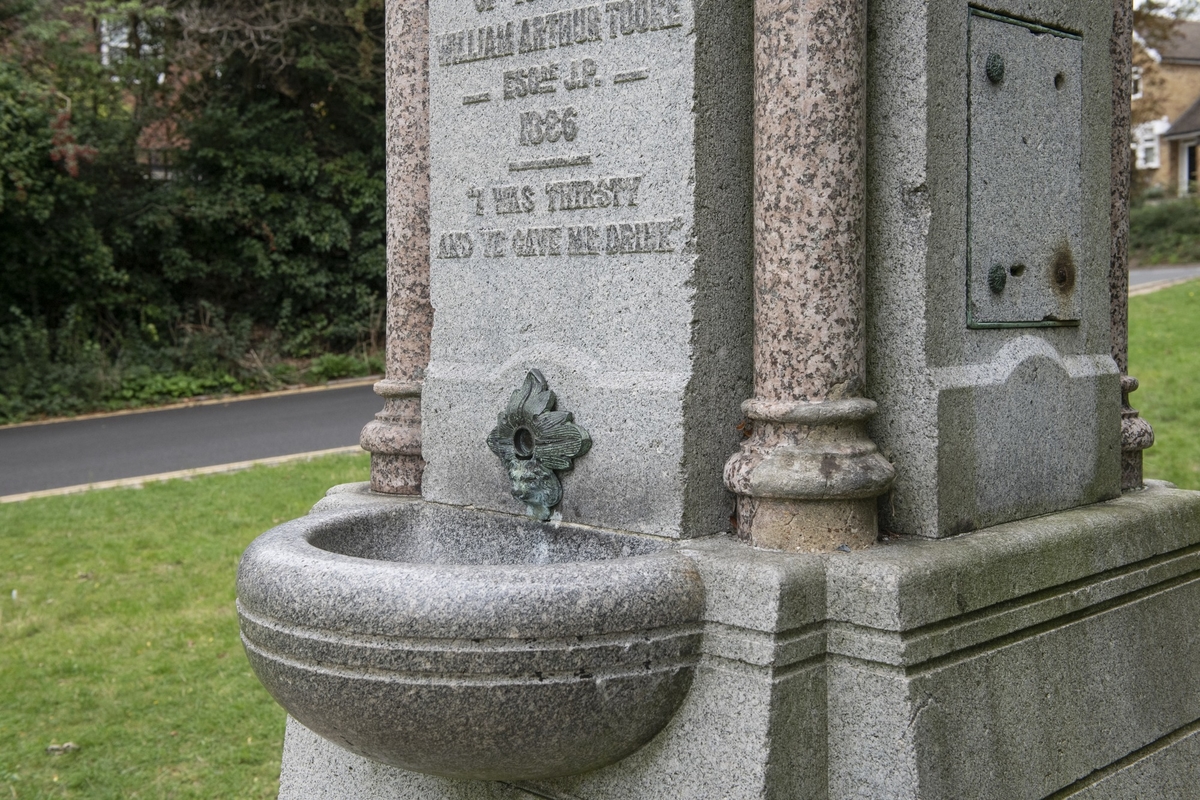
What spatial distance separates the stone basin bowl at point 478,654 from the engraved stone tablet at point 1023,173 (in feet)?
3.93

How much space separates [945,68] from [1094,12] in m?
0.86

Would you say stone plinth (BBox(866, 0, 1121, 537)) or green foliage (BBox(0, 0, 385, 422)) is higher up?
green foliage (BBox(0, 0, 385, 422))

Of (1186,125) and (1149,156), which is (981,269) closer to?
(1186,125)

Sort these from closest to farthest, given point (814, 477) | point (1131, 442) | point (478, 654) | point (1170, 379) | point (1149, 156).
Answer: point (478, 654), point (814, 477), point (1131, 442), point (1170, 379), point (1149, 156)

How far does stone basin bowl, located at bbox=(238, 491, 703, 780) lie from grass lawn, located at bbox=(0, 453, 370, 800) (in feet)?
6.38

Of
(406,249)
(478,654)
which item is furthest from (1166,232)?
(478,654)

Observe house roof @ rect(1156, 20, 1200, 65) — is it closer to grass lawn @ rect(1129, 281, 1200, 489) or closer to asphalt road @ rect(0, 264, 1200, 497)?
grass lawn @ rect(1129, 281, 1200, 489)

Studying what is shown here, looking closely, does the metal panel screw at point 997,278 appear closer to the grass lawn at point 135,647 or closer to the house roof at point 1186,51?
the grass lawn at point 135,647

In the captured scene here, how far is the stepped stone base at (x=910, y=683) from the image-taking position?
254 cm

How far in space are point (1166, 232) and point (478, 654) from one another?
30.1 m

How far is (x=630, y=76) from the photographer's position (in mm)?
2969

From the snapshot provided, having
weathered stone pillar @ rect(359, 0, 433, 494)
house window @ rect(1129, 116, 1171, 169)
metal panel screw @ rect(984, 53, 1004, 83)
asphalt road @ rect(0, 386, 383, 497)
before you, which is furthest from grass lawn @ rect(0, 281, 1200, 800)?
house window @ rect(1129, 116, 1171, 169)

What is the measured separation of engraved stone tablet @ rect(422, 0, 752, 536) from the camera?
2.89 metres

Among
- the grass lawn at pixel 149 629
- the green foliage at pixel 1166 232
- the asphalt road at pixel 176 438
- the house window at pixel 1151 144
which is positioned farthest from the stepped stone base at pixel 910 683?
the house window at pixel 1151 144
